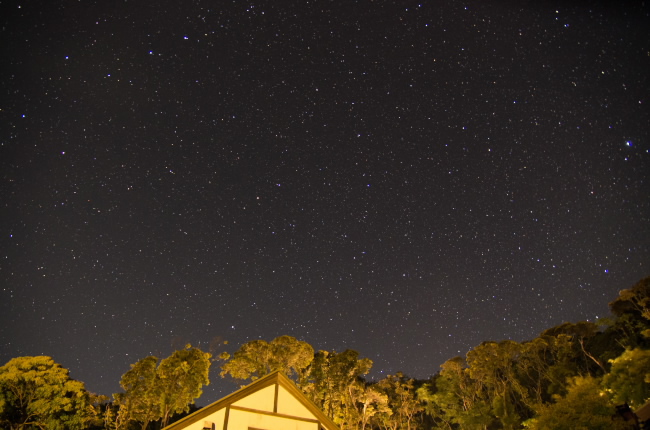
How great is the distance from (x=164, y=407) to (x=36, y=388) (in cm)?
605

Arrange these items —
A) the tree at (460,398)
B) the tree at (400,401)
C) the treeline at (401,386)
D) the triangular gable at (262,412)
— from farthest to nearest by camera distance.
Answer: the tree at (400,401) < the tree at (460,398) < the treeline at (401,386) < the triangular gable at (262,412)

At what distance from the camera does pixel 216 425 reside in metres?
10.5

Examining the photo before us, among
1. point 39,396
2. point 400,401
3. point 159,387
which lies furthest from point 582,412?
point 39,396

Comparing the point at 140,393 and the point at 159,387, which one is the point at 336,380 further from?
the point at 140,393

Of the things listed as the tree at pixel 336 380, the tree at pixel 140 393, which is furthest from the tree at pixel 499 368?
the tree at pixel 140 393

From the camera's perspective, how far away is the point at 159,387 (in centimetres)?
2378

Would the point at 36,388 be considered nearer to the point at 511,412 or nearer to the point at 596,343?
the point at 511,412

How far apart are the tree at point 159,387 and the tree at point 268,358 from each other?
5.77 feet

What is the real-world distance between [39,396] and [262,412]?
51.8 feet

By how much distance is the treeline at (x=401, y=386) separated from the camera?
52.2ft

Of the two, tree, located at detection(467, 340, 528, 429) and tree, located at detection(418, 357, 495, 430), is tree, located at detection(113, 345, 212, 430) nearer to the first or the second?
tree, located at detection(418, 357, 495, 430)

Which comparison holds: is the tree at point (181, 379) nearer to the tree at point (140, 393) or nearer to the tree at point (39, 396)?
the tree at point (140, 393)

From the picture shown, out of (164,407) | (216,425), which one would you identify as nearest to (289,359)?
(164,407)

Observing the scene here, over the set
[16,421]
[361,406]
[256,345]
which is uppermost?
[256,345]
